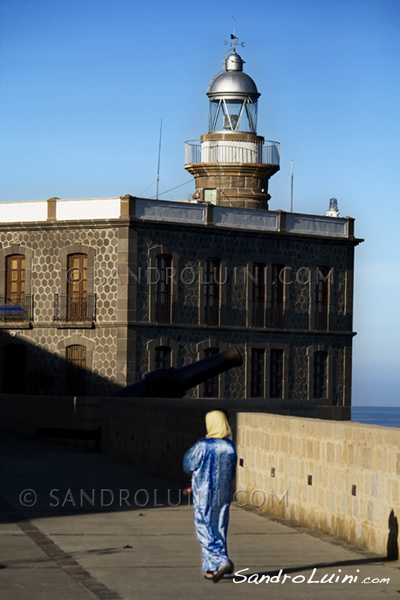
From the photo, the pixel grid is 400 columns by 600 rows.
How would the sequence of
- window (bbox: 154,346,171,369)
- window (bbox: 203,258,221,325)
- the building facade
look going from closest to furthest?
the building facade < window (bbox: 154,346,171,369) < window (bbox: 203,258,221,325)

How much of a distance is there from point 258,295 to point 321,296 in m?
2.73

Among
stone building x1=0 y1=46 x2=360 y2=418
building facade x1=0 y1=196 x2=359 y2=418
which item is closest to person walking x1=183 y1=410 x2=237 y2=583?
stone building x1=0 y1=46 x2=360 y2=418

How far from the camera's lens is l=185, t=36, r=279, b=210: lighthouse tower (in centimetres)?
4347

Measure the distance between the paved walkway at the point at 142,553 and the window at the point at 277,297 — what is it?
2508 centimetres

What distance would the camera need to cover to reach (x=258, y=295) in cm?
4159

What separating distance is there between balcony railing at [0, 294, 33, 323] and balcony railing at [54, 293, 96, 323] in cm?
100

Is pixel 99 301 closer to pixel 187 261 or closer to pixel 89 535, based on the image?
pixel 187 261

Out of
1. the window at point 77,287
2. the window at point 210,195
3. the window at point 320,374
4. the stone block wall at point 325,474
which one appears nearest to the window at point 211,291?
the window at point 210,195

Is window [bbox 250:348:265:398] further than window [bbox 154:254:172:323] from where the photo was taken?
Yes

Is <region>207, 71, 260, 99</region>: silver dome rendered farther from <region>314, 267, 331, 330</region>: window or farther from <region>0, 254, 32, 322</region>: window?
<region>0, 254, 32, 322</region>: window

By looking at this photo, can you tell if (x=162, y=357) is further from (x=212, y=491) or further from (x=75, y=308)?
(x=212, y=491)

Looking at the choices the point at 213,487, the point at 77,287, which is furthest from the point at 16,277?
the point at 213,487

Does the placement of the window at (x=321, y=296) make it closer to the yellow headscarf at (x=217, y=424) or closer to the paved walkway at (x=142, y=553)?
the paved walkway at (x=142, y=553)

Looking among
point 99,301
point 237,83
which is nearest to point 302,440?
point 99,301
